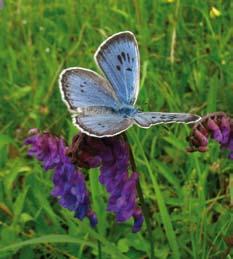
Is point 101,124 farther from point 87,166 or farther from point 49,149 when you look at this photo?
point 49,149

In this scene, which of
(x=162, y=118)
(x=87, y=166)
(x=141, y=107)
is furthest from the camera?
(x=141, y=107)

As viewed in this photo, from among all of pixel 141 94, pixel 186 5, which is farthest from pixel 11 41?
pixel 141 94

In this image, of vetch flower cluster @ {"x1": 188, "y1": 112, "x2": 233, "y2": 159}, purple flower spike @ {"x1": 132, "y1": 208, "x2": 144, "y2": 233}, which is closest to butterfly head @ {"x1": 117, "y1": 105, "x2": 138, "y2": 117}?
vetch flower cluster @ {"x1": 188, "y1": 112, "x2": 233, "y2": 159}

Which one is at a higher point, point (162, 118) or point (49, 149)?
point (162, 118)

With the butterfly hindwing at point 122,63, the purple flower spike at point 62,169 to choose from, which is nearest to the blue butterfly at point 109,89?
the butterfly hindwing at point 122,63

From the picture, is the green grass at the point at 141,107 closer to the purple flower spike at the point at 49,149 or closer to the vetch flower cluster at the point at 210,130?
the purple flower spike at the point at 49,149

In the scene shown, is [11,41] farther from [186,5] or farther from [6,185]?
[6,185]

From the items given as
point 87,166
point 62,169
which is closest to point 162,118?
point 87,166
